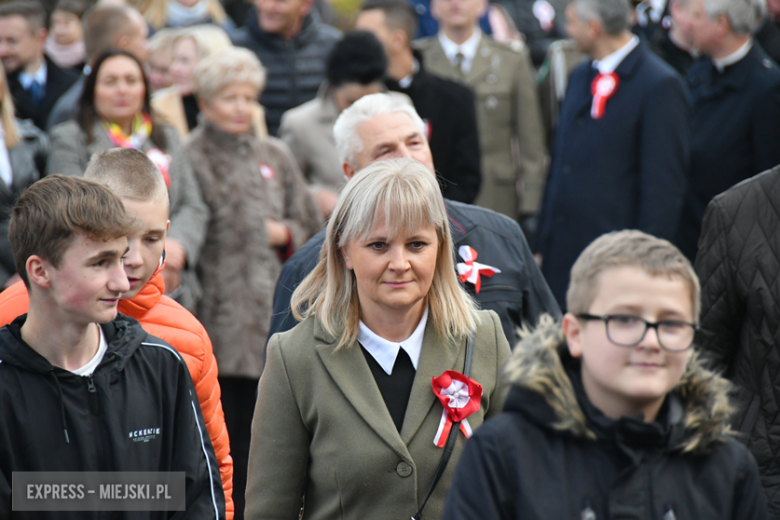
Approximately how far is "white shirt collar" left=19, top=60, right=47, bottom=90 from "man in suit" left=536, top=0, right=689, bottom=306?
13.4 feet

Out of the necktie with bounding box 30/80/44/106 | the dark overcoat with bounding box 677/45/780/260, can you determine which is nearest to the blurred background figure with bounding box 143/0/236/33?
the necktie with bounding box 30/80/44/106

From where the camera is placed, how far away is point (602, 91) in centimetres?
657

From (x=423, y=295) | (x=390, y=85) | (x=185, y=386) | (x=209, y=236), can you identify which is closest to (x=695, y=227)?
(x=390, y=85)

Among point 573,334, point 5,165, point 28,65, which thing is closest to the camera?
point 573,334

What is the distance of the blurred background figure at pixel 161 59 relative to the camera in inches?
309

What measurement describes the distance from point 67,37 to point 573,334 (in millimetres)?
7296

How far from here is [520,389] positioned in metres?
2.42

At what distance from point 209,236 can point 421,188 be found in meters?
3.27

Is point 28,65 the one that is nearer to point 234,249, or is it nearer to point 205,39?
point 205,39

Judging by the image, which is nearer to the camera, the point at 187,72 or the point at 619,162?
the point at 619,162

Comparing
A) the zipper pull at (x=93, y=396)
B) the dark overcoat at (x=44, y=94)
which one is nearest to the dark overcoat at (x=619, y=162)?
the dark overcoat at (x=44, y=94)

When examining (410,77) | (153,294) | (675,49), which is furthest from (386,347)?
(675,49)

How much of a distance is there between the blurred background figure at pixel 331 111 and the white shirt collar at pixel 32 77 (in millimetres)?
2217

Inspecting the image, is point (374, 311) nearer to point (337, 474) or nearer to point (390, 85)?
point (337, 474)
